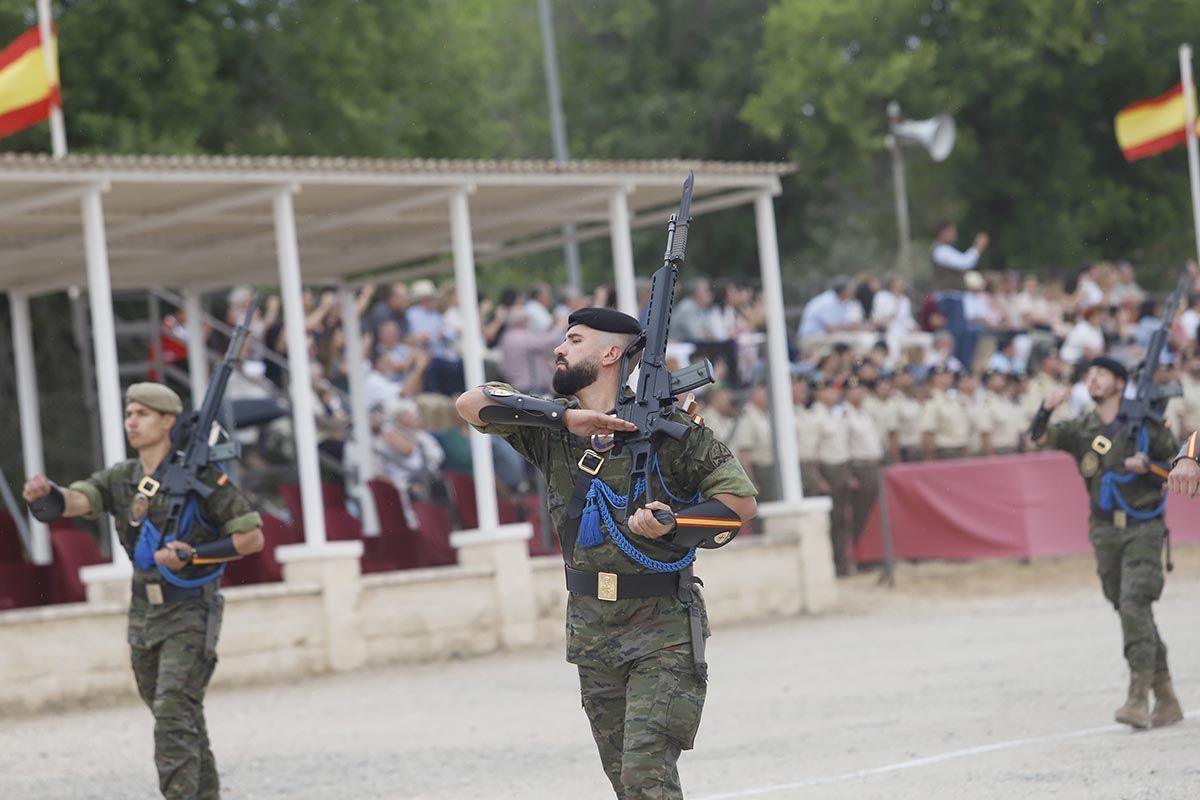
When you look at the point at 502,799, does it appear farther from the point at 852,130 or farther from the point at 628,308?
the point at 852,130

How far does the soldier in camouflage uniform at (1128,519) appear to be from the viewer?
10.5 metres

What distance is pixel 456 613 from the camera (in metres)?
16.2

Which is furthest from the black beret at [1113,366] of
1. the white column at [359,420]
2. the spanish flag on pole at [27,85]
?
the white column at [359,420]

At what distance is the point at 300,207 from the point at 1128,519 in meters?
8.88

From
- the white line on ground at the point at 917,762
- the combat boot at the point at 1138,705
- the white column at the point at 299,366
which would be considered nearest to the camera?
the white line on ground at the point at 917,762

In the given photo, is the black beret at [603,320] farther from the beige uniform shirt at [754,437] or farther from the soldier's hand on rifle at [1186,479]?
the beige uniform shirt at [754,437]

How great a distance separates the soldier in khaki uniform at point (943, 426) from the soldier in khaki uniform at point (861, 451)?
1395 mm

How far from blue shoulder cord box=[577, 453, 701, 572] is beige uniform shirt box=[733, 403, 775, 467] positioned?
1297 centimetres

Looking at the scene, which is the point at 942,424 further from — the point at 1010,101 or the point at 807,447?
the point at 1010,101

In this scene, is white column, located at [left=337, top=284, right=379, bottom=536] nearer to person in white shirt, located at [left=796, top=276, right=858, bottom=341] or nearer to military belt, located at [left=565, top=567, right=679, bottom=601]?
person in white shirt, located at [left=796, top=276, right=858, bottom=341]

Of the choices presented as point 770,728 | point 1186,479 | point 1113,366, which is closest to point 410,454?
point 770,728

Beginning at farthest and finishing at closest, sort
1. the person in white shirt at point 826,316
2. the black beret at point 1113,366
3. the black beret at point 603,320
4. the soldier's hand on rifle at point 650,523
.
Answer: the person in white shirt at point 826,316, the black beret at point 1113,366, the black beret at point 603,320, the soldier's hand on rifle at point 650,523

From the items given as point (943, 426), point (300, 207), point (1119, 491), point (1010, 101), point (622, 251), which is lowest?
point (1119, 491)

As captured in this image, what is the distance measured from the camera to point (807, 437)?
20.1 metres
